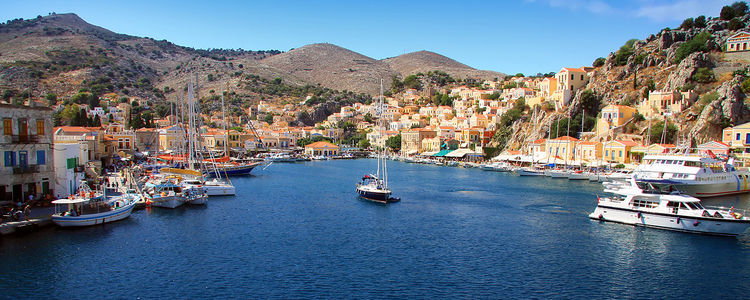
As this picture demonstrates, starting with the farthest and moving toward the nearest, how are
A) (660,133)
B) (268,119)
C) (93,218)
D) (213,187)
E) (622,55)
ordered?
(268,119) → (622,55) → (660,133) → (213,187) → (93,218)

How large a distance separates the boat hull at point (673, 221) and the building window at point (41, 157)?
30183 mm

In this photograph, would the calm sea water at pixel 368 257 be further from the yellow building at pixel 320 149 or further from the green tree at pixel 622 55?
the yellow building at pixel 320 149

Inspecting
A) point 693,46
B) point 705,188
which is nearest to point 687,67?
point 693,46

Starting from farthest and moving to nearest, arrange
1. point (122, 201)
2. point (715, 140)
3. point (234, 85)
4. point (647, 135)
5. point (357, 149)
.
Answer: point (234, 85) → point (357, 149) → point (647, 135) → point (715, 140) → point (122, 201)

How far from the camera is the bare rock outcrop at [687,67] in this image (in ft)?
197

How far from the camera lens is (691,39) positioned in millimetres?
68938

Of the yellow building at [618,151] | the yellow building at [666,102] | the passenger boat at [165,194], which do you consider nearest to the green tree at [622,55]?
the yellow building at [666,102]

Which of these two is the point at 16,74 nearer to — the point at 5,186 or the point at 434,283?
the point at 5,186

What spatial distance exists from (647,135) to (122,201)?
5612 cm

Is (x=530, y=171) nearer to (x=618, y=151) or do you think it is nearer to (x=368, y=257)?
(x=618, y=151)

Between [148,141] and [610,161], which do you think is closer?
[610,161]

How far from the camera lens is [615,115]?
61938 millimetres

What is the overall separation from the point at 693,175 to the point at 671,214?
12.9 meters

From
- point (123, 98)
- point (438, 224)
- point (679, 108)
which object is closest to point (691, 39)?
point (679, 108)
